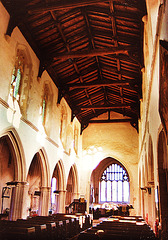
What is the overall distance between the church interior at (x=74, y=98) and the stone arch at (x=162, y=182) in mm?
23

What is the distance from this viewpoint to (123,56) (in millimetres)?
11562

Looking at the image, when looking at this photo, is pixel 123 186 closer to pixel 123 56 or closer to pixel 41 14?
pixel 123 56

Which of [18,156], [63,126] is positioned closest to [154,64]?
[18,156]

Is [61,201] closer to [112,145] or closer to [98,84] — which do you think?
A: [112,145]

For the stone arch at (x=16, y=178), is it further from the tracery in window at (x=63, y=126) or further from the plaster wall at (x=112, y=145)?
the plaster wall at (x=112, y=145)

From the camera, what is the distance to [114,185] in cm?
2450

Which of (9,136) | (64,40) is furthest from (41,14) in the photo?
(9,136)

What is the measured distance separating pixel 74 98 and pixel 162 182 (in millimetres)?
10606

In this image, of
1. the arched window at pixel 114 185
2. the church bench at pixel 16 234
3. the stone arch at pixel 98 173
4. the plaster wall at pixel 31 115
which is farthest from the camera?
the stone arch at pixel 98 173

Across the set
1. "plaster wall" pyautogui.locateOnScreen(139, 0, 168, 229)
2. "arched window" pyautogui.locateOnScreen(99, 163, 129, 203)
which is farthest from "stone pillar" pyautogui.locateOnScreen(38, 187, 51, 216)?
"arched window" pyautogui.locateOnScreen(99, 163, 129, 203)

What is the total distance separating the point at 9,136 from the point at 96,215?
14.4 meters

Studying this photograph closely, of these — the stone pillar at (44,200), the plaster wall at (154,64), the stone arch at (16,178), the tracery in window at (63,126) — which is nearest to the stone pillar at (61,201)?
the stone pillar at (44,200)

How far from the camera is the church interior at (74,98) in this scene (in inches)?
248

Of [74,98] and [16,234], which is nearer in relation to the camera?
[16,234]
